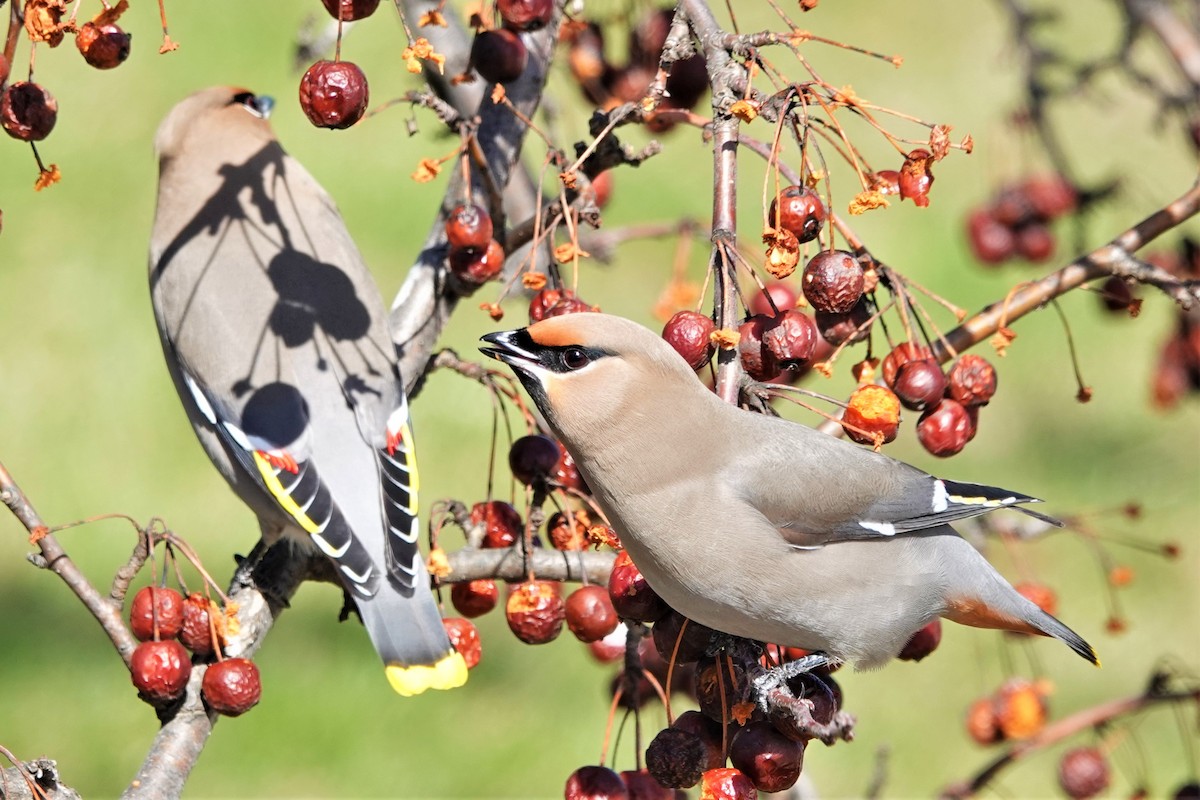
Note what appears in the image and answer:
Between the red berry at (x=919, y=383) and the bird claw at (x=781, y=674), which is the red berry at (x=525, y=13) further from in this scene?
the bird claw at (x=781, y=674)

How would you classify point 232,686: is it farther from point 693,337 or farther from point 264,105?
point 264,105

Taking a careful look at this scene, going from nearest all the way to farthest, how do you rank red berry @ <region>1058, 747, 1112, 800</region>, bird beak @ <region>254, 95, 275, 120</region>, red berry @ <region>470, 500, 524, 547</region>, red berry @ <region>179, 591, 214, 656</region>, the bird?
1. red berry @ <region>179, 591, 214, 656</region>
2. red berry @ <region>470, 500, 524, 547</region>
3. the bird
4. red berry @ <region>1058, 747, 1112, 800</region>
5. bird beak @ <region>254, 95, 275, 120</region>

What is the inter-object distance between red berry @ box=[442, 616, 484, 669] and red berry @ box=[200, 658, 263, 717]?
0.57 meters

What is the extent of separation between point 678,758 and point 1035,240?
2669 mm

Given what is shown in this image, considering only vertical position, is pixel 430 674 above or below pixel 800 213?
below

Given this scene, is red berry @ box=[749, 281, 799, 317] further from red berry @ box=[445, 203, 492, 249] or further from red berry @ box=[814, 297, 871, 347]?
red berry @ box=[445, 203, 492, 249]

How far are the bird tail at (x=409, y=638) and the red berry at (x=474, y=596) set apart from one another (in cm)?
14

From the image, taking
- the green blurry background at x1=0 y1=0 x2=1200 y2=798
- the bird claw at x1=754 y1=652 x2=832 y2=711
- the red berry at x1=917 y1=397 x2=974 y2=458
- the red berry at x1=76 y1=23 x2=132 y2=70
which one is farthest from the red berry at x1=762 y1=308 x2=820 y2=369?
the green blurry background at x1=0 y1=0 x2=1200 y2=798

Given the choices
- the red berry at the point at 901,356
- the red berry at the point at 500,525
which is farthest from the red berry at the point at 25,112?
the red berry at the point at 901,356

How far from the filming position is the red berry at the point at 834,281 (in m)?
2.26

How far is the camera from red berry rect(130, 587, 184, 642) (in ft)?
7.90

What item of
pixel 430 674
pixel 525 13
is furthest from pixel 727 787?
pixel 525 13

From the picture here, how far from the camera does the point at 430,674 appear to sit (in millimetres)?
2939

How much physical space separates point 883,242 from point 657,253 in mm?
1147
